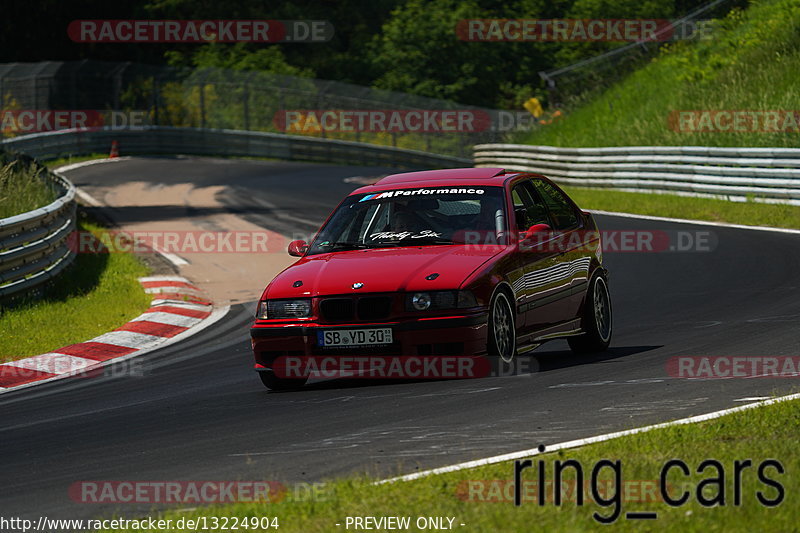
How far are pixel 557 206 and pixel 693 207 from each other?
13887 millimetres

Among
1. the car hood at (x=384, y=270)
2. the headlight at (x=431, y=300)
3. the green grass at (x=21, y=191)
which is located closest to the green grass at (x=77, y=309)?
the green grass at (x=21, y=191)

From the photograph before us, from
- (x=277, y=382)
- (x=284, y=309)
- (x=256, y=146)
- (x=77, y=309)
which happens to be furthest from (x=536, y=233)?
(x=256, y=146)

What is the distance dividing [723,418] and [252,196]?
22.7 m

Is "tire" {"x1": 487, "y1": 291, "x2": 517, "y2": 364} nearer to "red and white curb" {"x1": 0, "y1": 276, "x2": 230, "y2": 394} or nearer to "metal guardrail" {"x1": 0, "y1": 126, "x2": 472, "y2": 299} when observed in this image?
"red and white curb" {"x1": 0, "y1": 276, "x2": 230, "y2": 394}

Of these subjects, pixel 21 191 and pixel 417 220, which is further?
pixel 21 191

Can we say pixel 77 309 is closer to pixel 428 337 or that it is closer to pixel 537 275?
pixel 537 275

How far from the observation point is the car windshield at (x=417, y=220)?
388 inches

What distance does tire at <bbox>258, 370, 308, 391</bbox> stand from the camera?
9.47 metres

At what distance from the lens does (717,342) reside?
10.6 meters

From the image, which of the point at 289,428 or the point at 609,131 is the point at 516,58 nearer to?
the point at 609,131

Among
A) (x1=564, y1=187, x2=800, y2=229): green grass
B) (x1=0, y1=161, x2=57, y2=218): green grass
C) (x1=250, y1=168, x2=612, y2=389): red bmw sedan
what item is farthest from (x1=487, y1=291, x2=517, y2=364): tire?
(x1=564, y1=187, x2=800, y2=229): green grass

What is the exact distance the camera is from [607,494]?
539 cm

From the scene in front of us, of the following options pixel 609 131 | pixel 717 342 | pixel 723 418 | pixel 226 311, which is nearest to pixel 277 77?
pixel 609 131

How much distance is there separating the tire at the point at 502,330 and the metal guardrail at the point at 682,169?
47.3 ft
